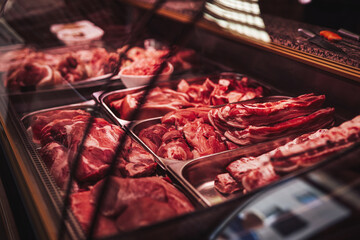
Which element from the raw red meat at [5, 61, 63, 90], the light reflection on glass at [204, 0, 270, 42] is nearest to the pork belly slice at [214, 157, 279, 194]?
the light reflection on glass at [204, 0, 270, 42]

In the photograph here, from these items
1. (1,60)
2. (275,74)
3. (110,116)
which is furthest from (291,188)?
(1,60)

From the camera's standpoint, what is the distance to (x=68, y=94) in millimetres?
2311

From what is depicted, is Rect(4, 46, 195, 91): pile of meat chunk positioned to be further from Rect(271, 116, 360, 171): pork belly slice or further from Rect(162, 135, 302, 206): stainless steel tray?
Rect(271, 116, 360, 171): pork belly slice

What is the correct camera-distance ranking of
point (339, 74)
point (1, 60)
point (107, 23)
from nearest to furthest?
1. point (339, 74)
2. point (1, 60)
3. point (107, 23)

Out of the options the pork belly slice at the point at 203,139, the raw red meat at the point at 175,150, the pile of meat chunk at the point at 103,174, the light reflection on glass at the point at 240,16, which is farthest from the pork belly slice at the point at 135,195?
the light reflection on glass at the point at 240,16

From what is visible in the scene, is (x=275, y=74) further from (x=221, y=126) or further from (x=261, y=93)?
(x=221, y=126)

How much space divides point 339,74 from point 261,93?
2.32 feet

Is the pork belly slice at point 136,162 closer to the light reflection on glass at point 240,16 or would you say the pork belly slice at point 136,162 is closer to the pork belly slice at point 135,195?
the pork belly slice at point 135,195

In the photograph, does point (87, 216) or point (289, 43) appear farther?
point (289, 43)

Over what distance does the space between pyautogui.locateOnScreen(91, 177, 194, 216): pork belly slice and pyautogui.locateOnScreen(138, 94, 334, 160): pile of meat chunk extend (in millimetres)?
390

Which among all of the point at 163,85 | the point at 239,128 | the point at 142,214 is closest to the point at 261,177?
the point at 142,214

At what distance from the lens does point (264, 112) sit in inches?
64.0

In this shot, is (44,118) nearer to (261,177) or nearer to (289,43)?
(261,177)

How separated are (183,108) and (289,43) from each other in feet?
2.74
